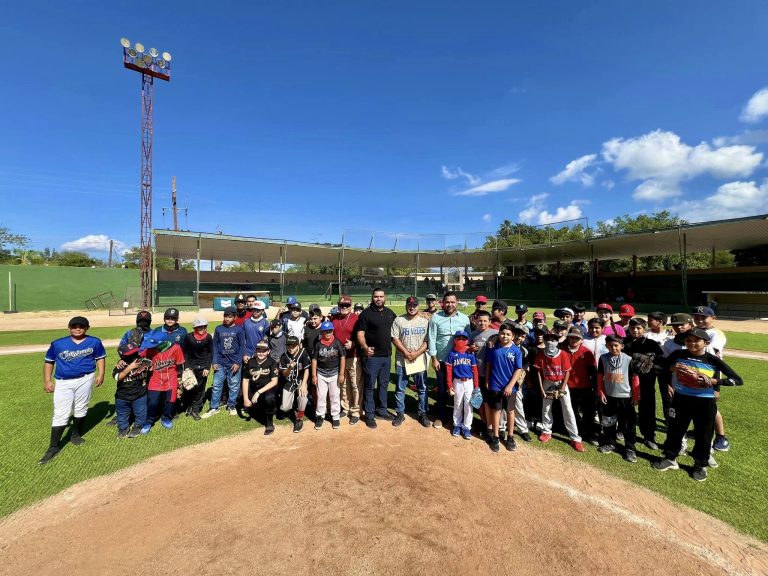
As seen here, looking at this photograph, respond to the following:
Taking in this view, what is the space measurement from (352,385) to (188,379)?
2.63 meters

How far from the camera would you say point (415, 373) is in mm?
5438

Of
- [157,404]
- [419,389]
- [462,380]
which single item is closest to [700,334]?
[462,380]

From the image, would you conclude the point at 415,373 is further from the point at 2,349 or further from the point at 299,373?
the point at 2,349

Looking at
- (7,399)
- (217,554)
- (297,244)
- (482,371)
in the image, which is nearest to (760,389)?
(482,371)

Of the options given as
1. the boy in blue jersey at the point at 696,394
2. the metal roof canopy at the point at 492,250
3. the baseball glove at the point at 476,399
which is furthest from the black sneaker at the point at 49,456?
the metal roof canopy at the point at 492,250

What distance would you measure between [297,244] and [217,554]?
1102 inches

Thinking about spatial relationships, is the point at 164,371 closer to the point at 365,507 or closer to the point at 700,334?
the point at 365,507

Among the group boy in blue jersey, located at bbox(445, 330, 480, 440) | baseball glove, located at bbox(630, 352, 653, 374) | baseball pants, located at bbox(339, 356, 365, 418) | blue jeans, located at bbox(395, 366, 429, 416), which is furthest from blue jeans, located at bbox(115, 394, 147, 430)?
baseball glove, located at bbox(630, 352, 653, 374)

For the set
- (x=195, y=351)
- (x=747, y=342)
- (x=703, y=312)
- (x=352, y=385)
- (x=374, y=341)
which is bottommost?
(x=747, y=342)

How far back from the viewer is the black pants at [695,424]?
383cm

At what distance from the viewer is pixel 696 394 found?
387 cm

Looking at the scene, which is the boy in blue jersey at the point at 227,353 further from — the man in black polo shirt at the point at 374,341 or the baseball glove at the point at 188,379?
the man in black polo shirt at the point at 374,341

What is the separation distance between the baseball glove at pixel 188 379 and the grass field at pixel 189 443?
0.60 meters

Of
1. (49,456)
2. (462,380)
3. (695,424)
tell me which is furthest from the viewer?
(462,380)
